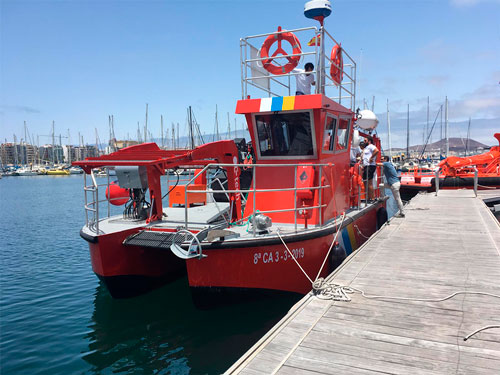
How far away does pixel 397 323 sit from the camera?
3900mm

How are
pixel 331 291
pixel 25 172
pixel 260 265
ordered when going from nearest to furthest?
pixel 331 291, pixel 260 265, pixel 25 172

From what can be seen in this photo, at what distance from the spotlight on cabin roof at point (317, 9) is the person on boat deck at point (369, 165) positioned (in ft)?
11.6

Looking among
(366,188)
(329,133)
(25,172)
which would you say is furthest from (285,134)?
(25,172)

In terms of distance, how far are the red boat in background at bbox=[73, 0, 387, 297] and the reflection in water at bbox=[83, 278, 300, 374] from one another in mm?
444

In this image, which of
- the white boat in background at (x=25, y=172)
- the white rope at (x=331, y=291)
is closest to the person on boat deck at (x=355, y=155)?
the white rope at (x=331, y=291)

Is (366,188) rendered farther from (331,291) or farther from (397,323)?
(397,323)

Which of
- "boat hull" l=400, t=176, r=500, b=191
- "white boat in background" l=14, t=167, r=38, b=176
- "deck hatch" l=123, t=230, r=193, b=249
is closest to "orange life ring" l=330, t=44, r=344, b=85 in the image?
"deck hatch" l=123, t=230, r=193, b=249

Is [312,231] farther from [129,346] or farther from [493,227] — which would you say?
[493,227]

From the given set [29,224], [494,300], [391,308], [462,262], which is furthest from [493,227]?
[29,224]

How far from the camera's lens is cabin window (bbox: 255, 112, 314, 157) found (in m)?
7.02

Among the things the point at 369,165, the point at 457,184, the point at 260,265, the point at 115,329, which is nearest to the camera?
the point at 260,265

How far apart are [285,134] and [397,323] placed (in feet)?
13.9

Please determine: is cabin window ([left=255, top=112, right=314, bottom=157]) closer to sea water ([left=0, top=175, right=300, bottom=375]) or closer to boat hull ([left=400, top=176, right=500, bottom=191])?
sea water ([left=0, top=175, right=300, bottom=375])

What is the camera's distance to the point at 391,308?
4.31 m
